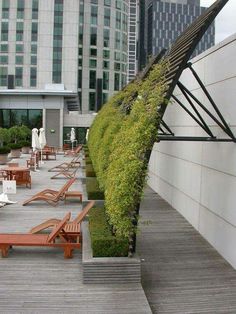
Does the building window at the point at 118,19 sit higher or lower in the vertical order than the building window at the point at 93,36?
higher

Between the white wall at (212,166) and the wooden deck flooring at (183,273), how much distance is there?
43 centimetres

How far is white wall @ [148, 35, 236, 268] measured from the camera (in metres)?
10.5

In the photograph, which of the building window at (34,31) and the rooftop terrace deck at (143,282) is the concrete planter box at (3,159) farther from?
the building window at (34,31)

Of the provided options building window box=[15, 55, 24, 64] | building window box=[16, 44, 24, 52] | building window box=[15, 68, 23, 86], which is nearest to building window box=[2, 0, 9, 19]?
building window box=[16, 44, 24, 52]

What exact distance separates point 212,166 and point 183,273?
3405mm

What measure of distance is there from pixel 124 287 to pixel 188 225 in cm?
633

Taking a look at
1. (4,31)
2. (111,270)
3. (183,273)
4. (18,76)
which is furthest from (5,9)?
(111,270)

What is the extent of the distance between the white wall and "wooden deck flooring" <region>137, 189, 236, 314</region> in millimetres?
433

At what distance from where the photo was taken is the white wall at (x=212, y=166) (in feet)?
34.3

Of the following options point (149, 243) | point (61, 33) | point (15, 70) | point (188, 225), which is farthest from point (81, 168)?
point (15, 70)

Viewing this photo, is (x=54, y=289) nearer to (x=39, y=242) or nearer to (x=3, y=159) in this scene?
(x=39, y=242)

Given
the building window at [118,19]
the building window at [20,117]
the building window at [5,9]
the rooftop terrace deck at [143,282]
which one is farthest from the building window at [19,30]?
the rooftop terrace deck at [143,282]

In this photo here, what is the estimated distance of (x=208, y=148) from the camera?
12453 mm

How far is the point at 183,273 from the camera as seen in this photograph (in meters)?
9.42
